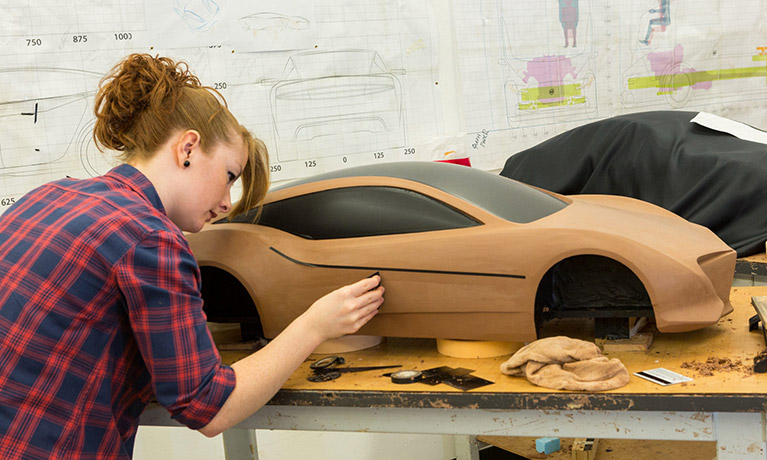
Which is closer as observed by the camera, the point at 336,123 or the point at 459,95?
the point at 336,123

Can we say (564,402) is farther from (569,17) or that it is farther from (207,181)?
(569,17)

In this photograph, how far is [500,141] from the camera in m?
2.91

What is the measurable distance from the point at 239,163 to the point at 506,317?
0.58 meters

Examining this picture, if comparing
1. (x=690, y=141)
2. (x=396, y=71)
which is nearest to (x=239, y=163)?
(x=396, y=71)

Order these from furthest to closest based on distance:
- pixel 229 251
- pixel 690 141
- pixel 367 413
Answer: pixel 690 141, pixel 229 251, pixel 367 413

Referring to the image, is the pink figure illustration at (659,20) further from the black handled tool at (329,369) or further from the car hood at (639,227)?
the black handled tool at (329,369)

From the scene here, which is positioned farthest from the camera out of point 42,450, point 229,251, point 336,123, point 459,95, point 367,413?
point 459,95

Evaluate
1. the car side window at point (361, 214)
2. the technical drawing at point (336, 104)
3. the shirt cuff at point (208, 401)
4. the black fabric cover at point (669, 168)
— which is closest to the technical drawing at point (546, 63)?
the black fabric cover at point (669, 168)

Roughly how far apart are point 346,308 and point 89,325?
0.45 metres

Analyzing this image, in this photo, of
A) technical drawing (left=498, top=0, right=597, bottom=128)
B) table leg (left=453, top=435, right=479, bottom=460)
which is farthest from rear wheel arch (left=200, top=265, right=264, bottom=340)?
technical drawing (left=498, top=0, right=597, bottom=128)

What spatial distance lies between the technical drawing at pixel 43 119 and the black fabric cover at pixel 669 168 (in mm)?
1513

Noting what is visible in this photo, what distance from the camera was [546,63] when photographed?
9.75ft

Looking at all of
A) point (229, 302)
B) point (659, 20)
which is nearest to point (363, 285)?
point (229, 302)

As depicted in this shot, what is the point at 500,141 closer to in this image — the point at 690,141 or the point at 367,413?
the point at 690,141
